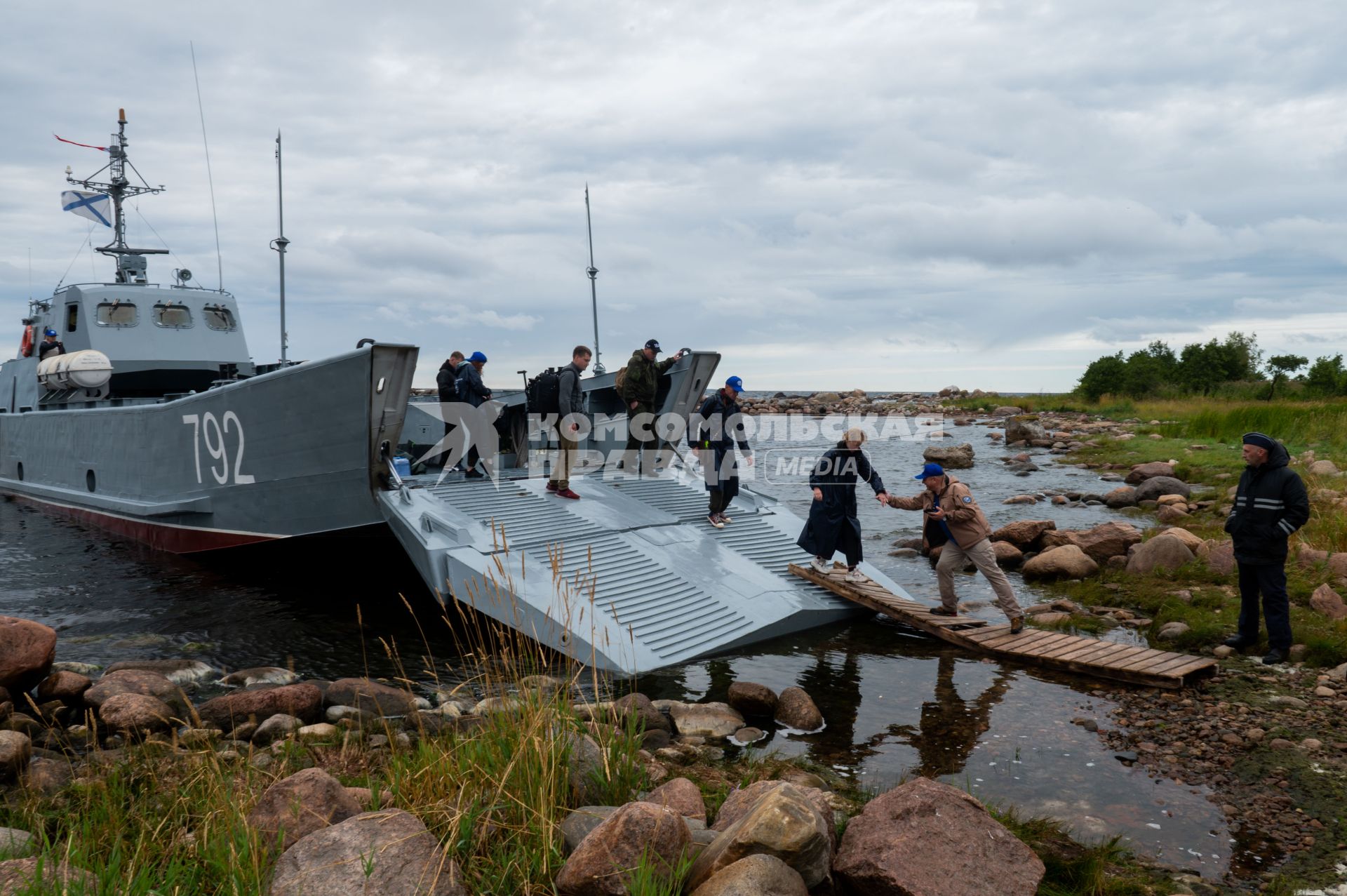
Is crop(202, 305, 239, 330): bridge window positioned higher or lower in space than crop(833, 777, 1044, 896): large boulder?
Answer: higher

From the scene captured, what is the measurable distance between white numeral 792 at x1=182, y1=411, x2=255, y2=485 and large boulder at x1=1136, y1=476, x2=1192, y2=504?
15.0 m

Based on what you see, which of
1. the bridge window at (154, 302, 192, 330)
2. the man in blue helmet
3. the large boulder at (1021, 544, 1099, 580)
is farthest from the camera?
the bridge window at (154, 302, 192, 330)

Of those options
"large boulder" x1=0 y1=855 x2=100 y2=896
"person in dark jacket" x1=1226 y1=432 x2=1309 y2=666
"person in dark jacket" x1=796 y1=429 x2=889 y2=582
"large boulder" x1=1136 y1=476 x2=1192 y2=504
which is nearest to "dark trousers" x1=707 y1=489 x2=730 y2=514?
"person in dark jacket" x1=796 y1=429 x2=889 y2=582

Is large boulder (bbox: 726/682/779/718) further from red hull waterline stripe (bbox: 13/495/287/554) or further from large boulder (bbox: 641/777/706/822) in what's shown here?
red hull waterline stripe (bbox: 13/495/287/554)

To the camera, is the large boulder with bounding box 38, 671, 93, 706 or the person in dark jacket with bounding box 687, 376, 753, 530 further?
the person in dark jacket with bounding box 687, 376, 753, 530

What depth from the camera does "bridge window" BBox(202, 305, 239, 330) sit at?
1747 centimetres

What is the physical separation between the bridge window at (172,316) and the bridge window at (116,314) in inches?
14.4

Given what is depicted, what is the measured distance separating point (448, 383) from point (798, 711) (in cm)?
667

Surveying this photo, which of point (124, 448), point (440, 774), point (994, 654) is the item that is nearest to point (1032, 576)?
point (994, 654)

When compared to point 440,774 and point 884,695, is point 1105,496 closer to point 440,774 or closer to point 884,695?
point 884,695

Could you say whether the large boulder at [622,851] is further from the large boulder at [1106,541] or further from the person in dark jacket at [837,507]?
the large boulder at [1106,541]

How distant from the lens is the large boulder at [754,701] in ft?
22.2

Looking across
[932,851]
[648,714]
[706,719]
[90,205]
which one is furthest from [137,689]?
[90,205]

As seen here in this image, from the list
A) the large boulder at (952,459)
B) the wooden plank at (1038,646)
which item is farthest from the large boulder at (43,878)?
the large boulder at (952,459)
